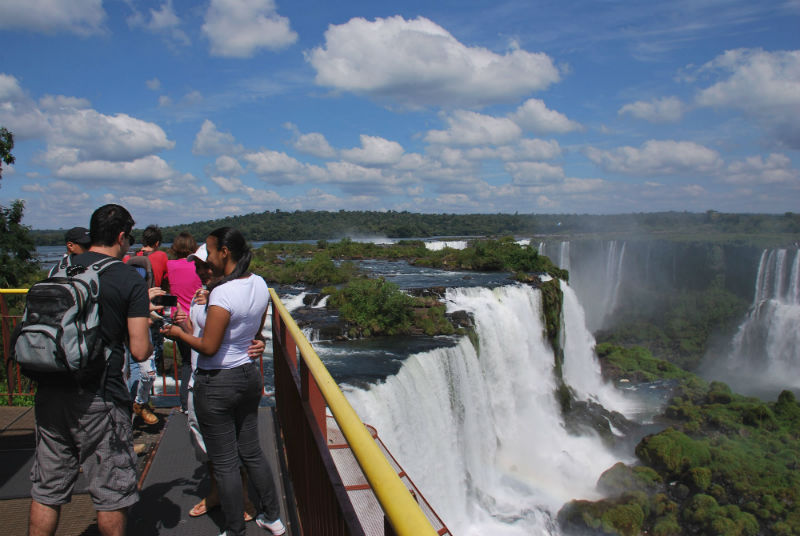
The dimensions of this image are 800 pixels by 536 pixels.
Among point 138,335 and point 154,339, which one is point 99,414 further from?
point 154,339

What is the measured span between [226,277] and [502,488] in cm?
1126

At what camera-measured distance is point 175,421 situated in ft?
16.9

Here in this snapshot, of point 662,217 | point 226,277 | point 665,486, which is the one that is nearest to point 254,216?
point 662,217

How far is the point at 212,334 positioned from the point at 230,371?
0.28 metres

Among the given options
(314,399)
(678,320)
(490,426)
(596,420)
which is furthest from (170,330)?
(678,320)

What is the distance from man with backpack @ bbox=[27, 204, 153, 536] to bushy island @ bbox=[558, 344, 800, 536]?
1139 cm

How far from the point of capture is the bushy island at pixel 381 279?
50.9 ft

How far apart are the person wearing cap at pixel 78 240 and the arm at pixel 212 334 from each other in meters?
0.75

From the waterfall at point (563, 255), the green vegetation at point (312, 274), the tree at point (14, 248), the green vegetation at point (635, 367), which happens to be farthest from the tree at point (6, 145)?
the waterfall at point (563, 255)

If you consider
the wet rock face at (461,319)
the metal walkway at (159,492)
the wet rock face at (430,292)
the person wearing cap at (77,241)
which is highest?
the person wearing cap at (77,241)

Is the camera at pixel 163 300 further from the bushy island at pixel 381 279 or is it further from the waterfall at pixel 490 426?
the bushy island at pixel 381 279

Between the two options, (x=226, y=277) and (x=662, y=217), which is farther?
(x=662, y=217)

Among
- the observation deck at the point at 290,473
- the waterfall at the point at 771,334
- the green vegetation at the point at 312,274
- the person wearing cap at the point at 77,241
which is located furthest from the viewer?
the waterfall at the point at 771,334

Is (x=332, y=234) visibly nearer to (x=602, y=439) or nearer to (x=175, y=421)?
(x=602, y=439)
